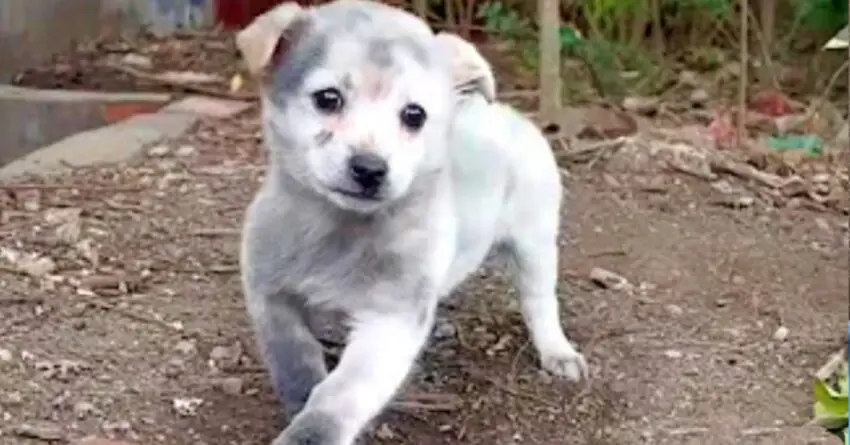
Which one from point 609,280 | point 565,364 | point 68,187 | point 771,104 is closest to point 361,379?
point 565,364

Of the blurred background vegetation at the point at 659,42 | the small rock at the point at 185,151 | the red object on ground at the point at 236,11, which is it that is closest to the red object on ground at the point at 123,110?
the small rock at the point at 185,151

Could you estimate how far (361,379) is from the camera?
262 centimetres

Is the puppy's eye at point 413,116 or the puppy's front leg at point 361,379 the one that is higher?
the puppy's eye at point 413,116

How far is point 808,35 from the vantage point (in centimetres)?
607

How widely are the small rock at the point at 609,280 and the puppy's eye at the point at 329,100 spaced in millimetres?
1251

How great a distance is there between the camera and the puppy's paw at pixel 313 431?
2504mm

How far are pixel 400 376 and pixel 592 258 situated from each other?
4.29 feet

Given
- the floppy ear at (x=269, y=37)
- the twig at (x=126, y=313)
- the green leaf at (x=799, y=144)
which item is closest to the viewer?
the floppy ear at (x=269, y=37)

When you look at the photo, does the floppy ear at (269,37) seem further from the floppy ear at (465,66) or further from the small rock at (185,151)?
the small rock at (185,151)

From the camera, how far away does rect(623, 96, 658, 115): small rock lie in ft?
18.0

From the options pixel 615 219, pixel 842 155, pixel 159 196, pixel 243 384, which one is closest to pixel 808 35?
pixel 842 155

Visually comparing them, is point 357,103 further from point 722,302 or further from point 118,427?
point 722,302

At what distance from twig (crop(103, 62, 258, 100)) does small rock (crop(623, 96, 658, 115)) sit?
1.04m

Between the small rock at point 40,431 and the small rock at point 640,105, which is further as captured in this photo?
the small rock at point 640,105
